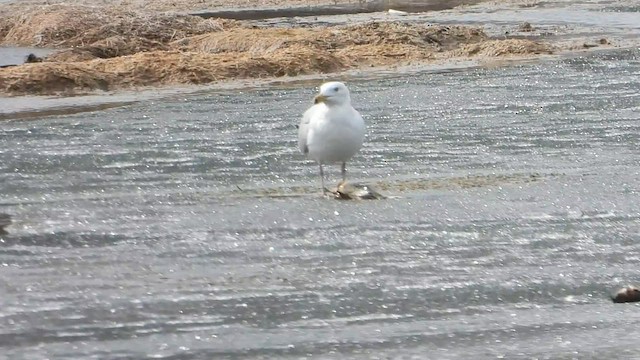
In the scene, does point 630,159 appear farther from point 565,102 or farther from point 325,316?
point 325,316

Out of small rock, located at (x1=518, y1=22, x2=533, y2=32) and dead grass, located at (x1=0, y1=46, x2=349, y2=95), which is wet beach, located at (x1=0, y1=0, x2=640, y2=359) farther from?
small rock, located at (x1=518, y1=22, x2=533, y2=32)

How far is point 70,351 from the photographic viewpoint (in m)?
5.85

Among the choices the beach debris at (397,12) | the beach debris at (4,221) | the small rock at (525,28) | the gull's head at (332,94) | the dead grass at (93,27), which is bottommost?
the small rock at (525,28)

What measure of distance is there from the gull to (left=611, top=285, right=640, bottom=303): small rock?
3.31m

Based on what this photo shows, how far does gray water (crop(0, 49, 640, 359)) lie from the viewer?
6.06m

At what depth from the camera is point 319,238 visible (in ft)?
26.1

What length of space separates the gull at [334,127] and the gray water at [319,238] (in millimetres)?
365

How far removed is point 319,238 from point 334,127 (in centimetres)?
168

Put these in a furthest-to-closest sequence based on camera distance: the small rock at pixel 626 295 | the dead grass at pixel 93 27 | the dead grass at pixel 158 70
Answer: the dead grass at pixel 93 27, the dead grass at pixel 158 70, the small rock at pixel 626 295

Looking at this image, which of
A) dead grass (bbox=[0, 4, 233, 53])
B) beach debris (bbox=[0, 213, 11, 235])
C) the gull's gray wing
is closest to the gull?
the gull's gray wing

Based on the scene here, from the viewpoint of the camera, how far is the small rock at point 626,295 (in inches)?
256

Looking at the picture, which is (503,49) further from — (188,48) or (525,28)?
(188,48)

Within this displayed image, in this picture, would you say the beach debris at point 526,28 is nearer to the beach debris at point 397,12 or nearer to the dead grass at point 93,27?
the beach debris at point 397,12

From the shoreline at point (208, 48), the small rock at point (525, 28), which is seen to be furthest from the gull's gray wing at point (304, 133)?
the small rock at point (525, 28)
